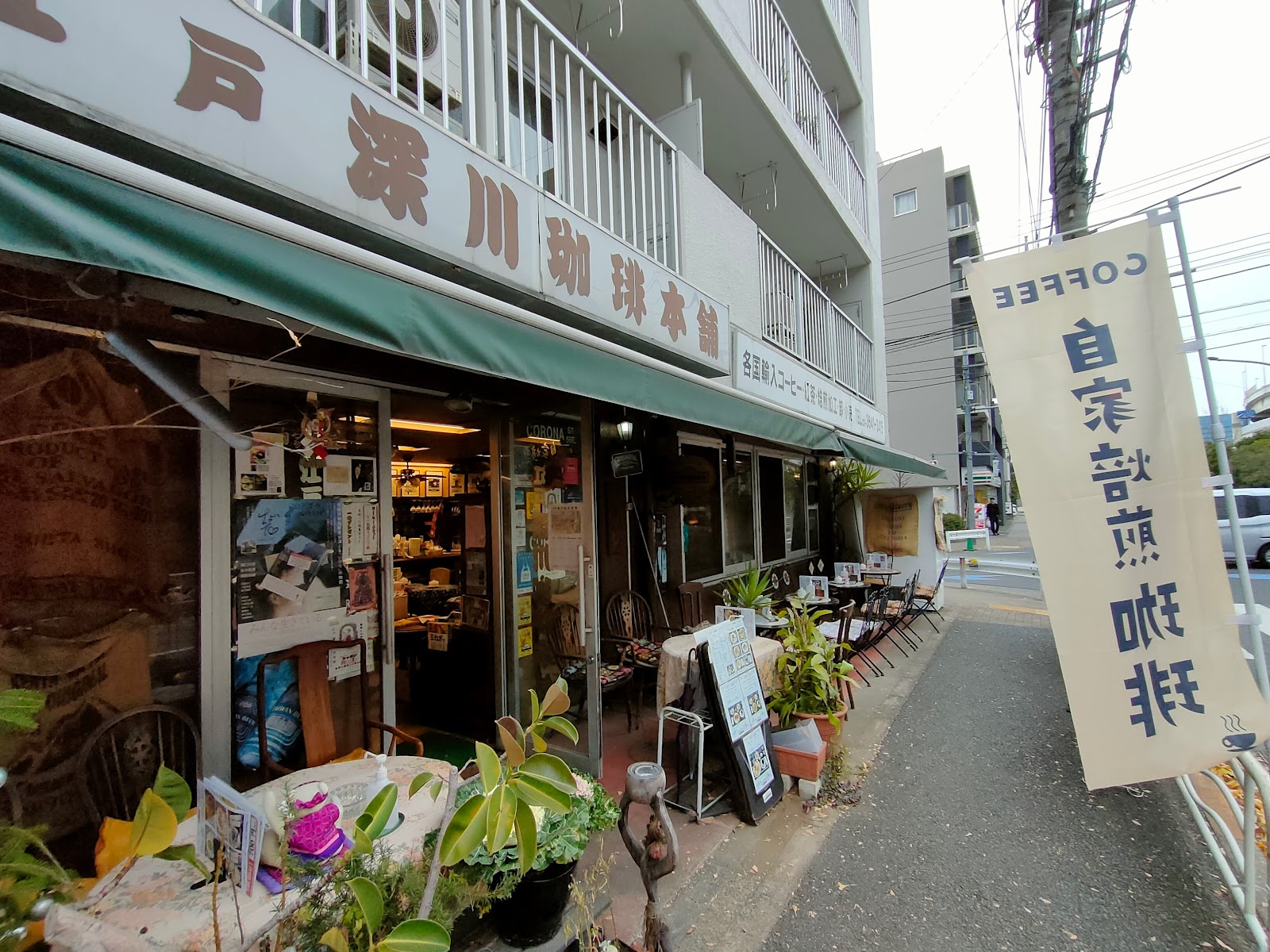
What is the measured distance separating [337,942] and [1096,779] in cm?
306

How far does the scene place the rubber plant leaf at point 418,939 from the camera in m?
1.16

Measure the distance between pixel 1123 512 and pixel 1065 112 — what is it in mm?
4794

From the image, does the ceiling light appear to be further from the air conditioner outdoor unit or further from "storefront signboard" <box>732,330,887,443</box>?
"storefront signboard" <box>732,330,887,443</box>

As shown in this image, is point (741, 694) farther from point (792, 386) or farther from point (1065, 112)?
point (1065, 112)

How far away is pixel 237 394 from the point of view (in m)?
2.74

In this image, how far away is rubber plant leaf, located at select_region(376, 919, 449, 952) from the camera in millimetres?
1160

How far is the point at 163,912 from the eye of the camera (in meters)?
1.61

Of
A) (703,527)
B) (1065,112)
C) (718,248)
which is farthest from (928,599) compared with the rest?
(718,248)

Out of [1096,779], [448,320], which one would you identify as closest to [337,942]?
[448,320]

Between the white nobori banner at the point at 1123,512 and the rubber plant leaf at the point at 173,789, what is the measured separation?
10.8 feet

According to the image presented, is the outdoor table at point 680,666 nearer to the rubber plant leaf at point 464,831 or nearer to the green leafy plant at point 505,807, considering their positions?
the green leafy plant at point 505,807

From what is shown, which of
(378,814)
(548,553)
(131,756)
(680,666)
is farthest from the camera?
(548,553)

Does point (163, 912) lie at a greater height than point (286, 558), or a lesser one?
lesser

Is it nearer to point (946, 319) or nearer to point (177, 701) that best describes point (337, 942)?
point (177, 701)
